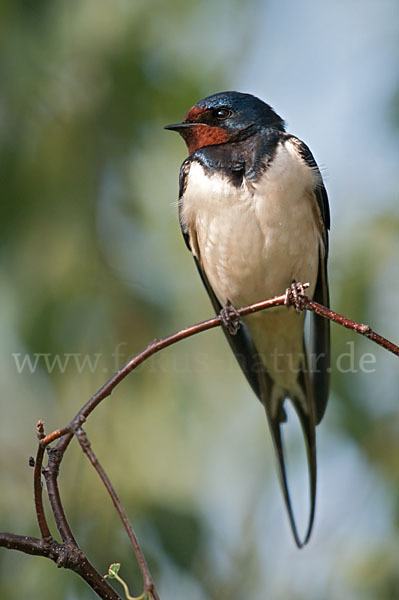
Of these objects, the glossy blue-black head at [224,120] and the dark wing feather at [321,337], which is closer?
the glossy blue-black head at [224,120]

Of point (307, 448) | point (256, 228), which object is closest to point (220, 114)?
point (256, 228)

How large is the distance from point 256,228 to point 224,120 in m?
0.43

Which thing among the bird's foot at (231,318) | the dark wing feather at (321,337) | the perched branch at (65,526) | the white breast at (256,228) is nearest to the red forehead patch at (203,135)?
the white breast at (256,228)

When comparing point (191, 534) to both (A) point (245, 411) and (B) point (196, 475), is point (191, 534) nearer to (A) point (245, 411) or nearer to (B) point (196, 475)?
(B) point (196, 475)

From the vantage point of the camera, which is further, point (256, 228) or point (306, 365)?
point (306, 365)

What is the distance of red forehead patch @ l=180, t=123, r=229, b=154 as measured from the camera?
275cm

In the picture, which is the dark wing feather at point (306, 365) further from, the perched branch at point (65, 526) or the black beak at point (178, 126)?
the perched branch at point (65, 526)

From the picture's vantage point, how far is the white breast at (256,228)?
8.43 ft

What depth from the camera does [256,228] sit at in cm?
262

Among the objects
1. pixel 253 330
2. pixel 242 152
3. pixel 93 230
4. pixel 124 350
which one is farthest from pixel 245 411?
pixel 242 152

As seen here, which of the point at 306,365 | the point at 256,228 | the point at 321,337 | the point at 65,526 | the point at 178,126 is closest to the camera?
the point at 65,526

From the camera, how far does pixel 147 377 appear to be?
10.2ft

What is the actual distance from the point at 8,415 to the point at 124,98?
1280mm

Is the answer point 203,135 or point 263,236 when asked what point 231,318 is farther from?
point 203,135
